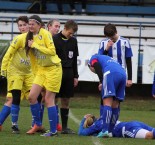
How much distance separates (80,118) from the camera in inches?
527

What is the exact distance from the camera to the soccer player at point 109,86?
8.91 metres

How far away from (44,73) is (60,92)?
1.05 metres

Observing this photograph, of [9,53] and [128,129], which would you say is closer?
[128,129]

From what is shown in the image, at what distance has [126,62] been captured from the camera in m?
10.2

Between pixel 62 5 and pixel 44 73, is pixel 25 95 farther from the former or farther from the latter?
pixel 62 5

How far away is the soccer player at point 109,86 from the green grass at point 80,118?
36 centimetres


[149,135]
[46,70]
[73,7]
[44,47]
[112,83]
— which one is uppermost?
[73,7]

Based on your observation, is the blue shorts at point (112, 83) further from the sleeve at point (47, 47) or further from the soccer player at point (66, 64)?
the soccer player at point (66, 64)

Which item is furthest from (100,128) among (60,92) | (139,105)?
(139,105)

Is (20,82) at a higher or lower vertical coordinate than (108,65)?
lower

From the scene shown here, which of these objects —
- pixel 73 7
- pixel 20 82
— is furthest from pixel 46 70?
pixel 73 7

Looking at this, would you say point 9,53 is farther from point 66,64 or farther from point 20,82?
point 66,64

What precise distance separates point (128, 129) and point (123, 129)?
89mm

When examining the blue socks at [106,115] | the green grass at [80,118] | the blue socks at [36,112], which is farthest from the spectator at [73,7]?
the blue socks at [106,115]
